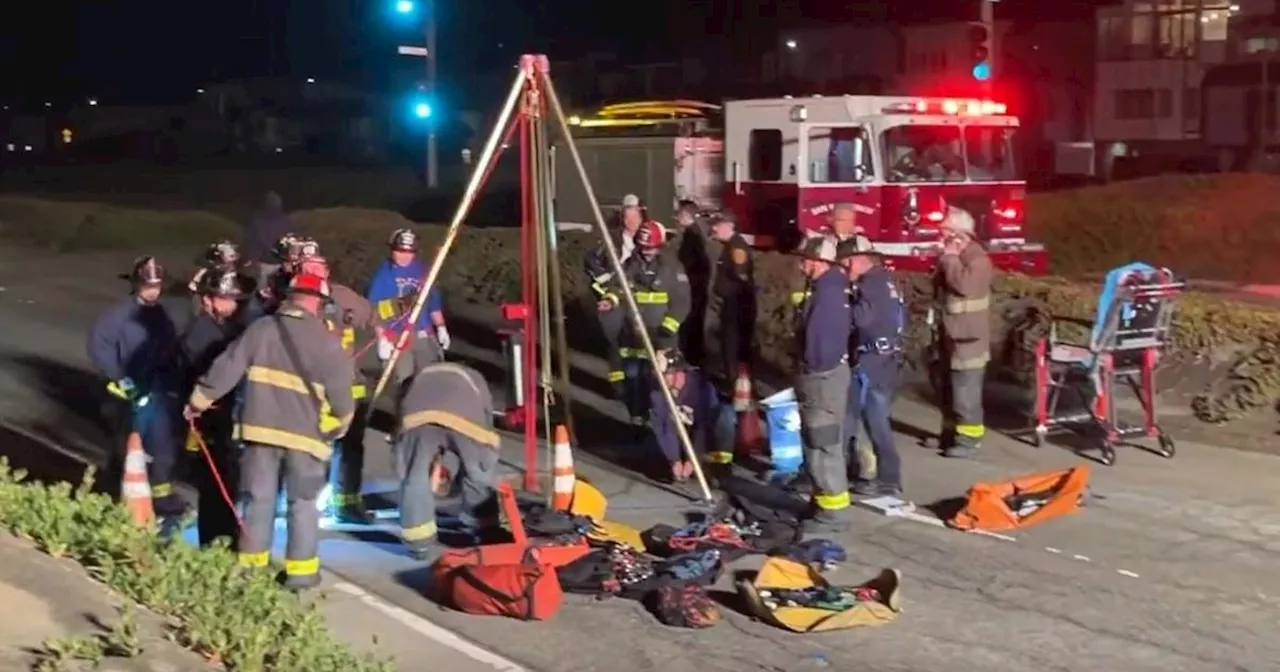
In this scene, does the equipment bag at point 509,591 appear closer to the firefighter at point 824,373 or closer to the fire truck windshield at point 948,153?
the firefighter at point 824,373

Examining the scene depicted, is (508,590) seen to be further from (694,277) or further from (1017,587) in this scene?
(694,277)

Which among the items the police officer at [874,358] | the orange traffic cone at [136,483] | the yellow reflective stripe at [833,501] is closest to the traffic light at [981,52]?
the police officer at [874,358]

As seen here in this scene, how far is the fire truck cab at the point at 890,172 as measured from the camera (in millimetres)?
16422

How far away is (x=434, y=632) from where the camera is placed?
301 inches

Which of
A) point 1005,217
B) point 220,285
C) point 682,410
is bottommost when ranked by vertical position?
point 682,410

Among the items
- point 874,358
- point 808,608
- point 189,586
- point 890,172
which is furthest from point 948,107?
point 189,586

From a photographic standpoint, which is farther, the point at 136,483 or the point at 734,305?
the point at 734,305

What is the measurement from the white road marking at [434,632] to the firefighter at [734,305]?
12.5 ft

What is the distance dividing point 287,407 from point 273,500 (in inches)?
19.5

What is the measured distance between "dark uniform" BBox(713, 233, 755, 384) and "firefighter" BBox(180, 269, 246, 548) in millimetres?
3592

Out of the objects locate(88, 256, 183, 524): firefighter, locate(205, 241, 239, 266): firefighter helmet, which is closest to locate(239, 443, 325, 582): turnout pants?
locate(88, 256, 183, 524): firefighter

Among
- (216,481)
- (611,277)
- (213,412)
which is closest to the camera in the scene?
(216,481)

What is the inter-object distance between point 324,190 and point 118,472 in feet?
109

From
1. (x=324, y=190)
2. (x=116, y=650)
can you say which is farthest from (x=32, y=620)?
(x=324, y=190)
